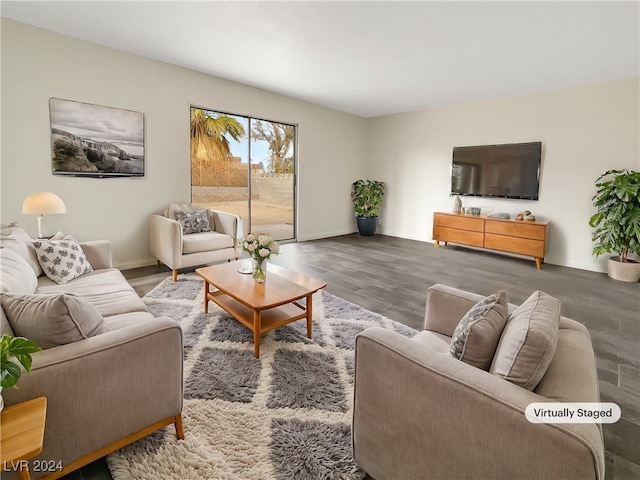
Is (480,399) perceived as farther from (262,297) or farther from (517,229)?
(517,229)

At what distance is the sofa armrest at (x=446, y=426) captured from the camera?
857 mm

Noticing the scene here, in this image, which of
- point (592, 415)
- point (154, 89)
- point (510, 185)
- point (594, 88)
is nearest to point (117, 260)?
point (154, 89)

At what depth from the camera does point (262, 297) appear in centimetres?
242

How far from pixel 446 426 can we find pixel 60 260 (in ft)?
9.52

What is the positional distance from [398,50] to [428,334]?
3209 millimetres

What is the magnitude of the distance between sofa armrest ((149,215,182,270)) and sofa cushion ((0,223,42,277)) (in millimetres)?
1315

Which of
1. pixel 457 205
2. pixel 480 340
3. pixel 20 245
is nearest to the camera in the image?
pixel 480 340

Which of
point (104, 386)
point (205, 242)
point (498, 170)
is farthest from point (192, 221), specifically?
point (498, 170)

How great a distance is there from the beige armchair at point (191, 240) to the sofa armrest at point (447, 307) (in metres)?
2.60

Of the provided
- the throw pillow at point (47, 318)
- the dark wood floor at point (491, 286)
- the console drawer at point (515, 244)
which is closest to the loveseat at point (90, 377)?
the throw pillow at point (47, 318)

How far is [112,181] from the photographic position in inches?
163

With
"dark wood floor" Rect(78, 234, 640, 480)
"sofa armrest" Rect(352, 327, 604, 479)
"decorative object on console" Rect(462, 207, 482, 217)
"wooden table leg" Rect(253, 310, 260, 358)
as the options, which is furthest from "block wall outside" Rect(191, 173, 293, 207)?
"sofa armrest" Rect(352, 327, 604, 479)

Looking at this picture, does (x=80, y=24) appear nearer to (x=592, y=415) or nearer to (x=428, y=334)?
(x=428, y=334)

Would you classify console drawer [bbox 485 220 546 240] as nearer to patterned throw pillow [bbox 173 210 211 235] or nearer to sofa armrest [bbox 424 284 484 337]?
sofa armrest [bbox 424 284 484 337]
